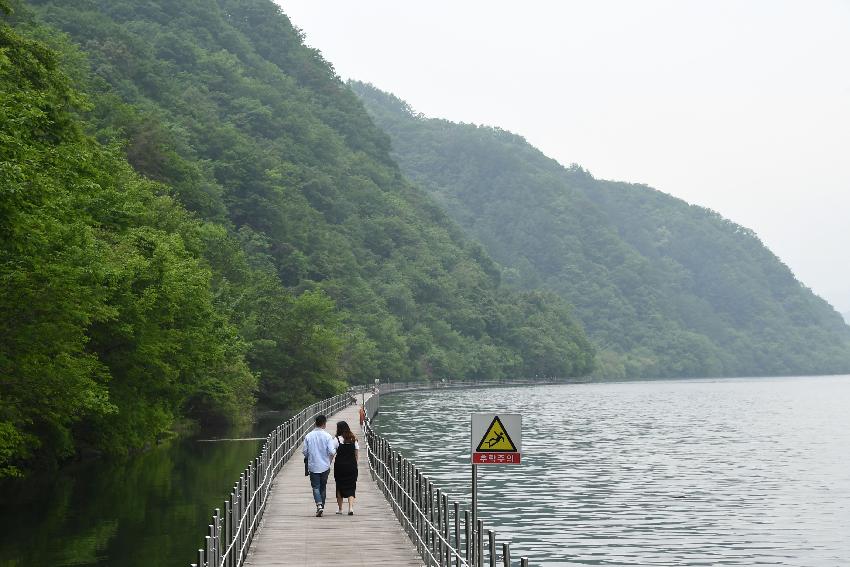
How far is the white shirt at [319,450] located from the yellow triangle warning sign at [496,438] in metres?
8.31

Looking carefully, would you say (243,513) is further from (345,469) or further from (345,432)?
(345,469)

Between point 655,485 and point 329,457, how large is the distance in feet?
100

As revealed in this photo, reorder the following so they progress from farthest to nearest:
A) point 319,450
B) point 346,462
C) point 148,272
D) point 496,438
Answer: point 148,272 → point 319,450 → point 346,462 → point 496,438

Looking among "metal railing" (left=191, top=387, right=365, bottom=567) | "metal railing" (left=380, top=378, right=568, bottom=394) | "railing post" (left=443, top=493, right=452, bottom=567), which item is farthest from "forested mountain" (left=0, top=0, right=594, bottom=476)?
"railing post" (left=443, top=493, right=452, bottom=567)

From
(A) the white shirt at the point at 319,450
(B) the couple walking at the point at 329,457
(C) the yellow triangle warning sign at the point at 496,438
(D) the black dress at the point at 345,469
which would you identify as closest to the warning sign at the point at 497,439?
(C) the yellow triangle warning sign at the point at 496,438

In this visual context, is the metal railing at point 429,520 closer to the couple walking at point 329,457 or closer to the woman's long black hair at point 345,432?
the couple walking at point 329,457

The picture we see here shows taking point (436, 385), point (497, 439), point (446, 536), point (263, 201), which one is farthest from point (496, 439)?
point (436, 385)

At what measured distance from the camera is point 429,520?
2306 centimetres

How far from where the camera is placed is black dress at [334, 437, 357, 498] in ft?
91.0

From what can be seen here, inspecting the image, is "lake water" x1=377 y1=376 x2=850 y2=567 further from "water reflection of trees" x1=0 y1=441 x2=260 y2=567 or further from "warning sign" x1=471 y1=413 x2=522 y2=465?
"warning sign" x1=471 y1=413 x2=522 y2=465

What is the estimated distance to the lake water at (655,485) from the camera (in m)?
37.6

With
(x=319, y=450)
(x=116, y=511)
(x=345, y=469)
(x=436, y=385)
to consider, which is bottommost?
(x=116, y=511)

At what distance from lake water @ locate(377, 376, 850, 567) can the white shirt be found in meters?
8.18

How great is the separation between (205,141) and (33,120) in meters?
124
